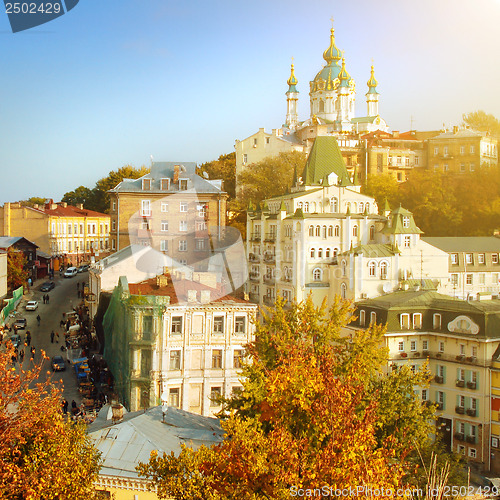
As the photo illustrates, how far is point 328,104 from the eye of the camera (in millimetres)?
98375

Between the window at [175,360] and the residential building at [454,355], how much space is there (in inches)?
408

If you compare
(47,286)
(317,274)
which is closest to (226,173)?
(47,286)

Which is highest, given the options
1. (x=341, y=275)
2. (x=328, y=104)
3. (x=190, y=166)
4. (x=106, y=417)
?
(x=328, y=104)

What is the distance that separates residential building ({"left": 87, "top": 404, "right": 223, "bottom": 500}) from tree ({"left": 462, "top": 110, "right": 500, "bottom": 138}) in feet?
221

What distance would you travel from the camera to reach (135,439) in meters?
25.6

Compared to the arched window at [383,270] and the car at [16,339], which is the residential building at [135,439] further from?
the arched window at [383,270]

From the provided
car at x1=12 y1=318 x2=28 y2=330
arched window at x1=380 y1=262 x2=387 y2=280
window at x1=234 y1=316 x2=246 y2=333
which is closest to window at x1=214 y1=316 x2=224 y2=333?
window at x1=234 y1=316 x2=246 y2=333

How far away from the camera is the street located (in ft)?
137

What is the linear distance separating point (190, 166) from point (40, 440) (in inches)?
1896

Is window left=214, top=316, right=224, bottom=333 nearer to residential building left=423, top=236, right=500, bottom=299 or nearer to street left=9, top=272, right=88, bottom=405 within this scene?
street left=9, top=272, right=88, bottom=405

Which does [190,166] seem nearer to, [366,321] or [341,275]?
[341,275]

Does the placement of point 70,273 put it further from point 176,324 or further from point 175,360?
point 175,360

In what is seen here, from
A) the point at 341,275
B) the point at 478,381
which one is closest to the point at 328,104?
the point at 341,275

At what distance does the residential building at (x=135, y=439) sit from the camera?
23.4 meters
